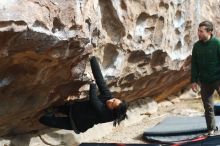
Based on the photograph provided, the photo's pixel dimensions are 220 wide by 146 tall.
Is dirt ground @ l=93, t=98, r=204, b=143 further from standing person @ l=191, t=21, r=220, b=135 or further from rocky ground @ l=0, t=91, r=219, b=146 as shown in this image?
standing person @ l=191, t=21, r=220, b=135

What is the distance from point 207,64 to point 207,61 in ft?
0.11

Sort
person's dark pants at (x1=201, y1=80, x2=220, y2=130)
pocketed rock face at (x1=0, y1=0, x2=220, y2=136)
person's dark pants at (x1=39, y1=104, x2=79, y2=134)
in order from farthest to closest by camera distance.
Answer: person's dark pants at (x1=201, y1=80, x2=220, y2=130) → person's dark pants at (x1=39, y1=104, x2=79, y2=134) → pocketed rock face at (x1=0, y1=0, x2=220, y2=136)

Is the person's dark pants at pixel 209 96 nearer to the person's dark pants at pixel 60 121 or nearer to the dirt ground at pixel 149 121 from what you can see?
the dirt ground at pixel 149 121

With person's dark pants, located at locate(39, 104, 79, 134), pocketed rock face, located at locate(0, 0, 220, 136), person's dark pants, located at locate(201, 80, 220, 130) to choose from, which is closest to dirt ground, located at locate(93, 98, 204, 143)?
pocketed rock face, located at locate(0, 0, 220, 136)

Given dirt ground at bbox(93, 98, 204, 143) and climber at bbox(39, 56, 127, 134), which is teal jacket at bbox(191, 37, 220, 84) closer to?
dirt ground at bbox(93, 98, 204, 143)

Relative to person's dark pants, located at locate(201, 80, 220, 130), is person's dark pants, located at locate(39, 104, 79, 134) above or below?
below

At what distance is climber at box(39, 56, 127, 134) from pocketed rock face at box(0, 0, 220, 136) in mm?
241

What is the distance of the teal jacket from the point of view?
5.29 m

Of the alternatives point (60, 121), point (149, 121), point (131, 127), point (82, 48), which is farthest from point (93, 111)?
point (149, 121)

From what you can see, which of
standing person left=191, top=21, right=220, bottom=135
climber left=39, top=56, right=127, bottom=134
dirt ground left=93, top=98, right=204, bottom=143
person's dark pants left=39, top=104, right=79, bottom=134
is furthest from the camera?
dirt ground left=93, top=98, right=204, bottom=143

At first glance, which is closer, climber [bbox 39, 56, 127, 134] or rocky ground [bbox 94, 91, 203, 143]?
climber [bbox 39, 56, 127, 134]

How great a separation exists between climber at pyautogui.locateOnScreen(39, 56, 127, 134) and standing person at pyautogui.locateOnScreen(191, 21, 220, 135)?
1.37 metres

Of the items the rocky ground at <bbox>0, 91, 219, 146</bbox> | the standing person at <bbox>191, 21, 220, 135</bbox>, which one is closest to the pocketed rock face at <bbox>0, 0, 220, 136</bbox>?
the rocky ground at <bbox>0, 91, 219, 146</bbox>

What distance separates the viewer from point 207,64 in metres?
5.34
